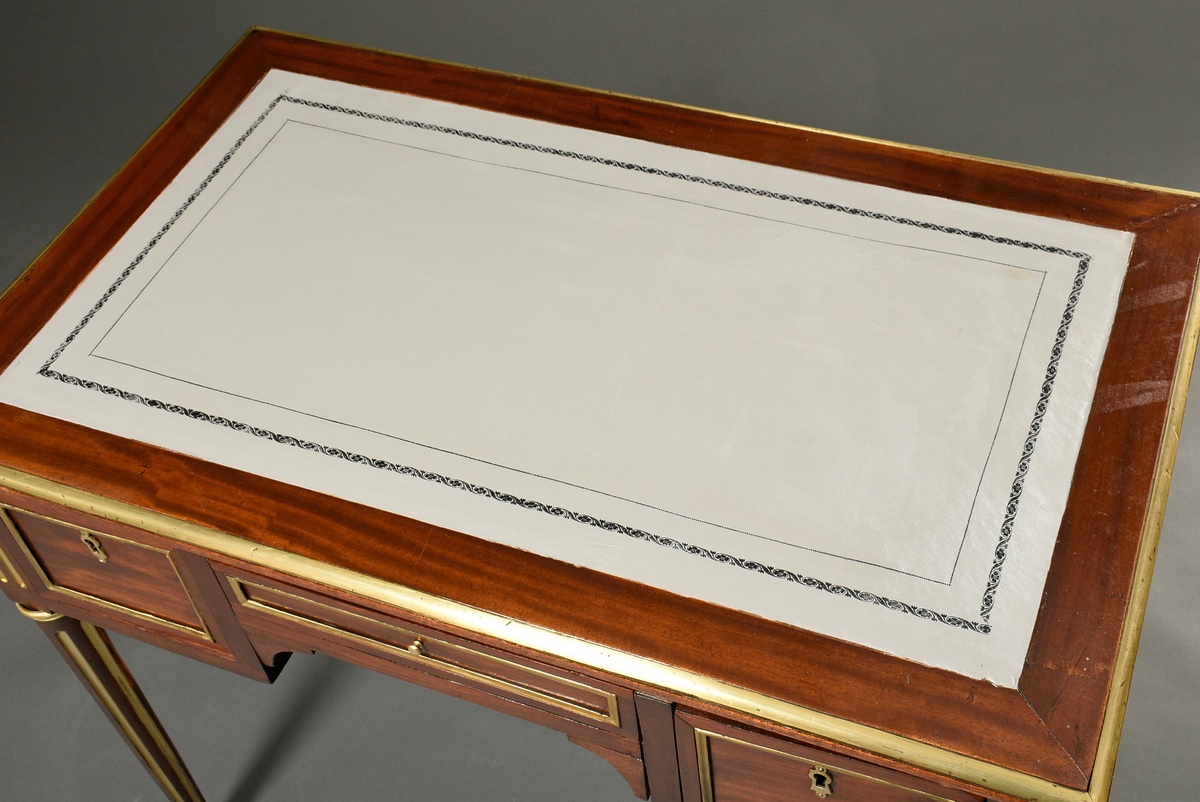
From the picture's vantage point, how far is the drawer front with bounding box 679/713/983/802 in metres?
1.29

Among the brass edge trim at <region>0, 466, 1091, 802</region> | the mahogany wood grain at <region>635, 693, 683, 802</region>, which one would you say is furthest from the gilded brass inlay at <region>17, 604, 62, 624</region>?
the mahogany wood grain at <region>635, 693, 683, 802</region>

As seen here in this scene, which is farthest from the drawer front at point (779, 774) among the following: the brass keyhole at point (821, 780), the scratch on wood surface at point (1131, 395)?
the scratch on wood surface at point (1131, 395)

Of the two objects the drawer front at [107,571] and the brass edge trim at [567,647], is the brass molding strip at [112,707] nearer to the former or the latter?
the drawer front at [107,571]

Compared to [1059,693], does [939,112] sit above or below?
above

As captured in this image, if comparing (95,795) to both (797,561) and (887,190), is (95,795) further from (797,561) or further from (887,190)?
(887,190)

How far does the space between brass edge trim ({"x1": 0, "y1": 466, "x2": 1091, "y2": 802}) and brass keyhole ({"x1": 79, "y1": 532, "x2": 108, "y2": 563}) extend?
3.6 inches

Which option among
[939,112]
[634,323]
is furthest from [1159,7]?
[634,323]

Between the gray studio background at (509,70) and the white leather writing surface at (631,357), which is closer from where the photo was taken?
the white leather writing surface at (631,357)

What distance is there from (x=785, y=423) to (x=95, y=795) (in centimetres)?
131

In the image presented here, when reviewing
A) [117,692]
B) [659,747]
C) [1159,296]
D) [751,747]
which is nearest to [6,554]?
[117,692]

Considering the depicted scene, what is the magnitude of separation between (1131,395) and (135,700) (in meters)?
1.37

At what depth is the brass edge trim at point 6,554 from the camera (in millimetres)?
1570

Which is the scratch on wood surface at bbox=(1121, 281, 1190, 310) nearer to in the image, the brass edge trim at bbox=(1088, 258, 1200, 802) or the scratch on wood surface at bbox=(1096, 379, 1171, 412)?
the brass edge trim at bbox=(1088, 258, 1200, 802)

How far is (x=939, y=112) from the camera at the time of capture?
282 centimetres
